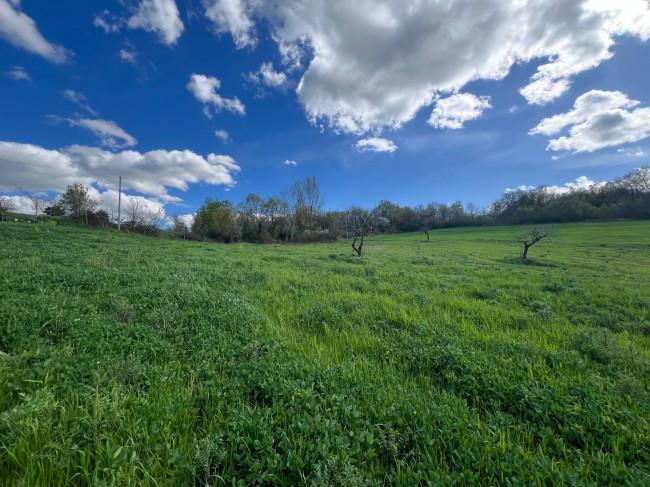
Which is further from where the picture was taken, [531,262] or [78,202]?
[78,202]

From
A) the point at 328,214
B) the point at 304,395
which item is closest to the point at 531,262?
the point at 304,395

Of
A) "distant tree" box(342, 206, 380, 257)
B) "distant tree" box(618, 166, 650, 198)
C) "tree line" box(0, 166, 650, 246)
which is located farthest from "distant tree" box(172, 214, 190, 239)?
"distant tree" box(618, 166, 650, 198)

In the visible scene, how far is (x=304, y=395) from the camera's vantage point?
2.75 m

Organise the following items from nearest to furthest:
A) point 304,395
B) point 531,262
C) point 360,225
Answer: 1. point 304,395
2. point 531,262
3. point 360,225

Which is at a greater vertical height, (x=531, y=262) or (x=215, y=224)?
(x=215, y=224)

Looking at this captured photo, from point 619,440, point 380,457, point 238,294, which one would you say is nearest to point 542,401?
point 619,440

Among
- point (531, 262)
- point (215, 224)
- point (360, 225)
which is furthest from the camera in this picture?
point (215, 224)

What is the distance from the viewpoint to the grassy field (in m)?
1.99

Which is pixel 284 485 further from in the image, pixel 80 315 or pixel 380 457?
pixel 80 315

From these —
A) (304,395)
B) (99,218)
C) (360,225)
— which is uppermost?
(99,218)

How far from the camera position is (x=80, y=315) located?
4137mm

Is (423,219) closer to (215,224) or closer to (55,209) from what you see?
(215,224)

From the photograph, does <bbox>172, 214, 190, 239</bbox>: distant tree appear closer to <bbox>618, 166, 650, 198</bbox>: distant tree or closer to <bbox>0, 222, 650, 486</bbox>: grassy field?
<bbox>0, 222, 650, 486</bbox>: grassy field

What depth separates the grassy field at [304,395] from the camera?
A: 1.99m
